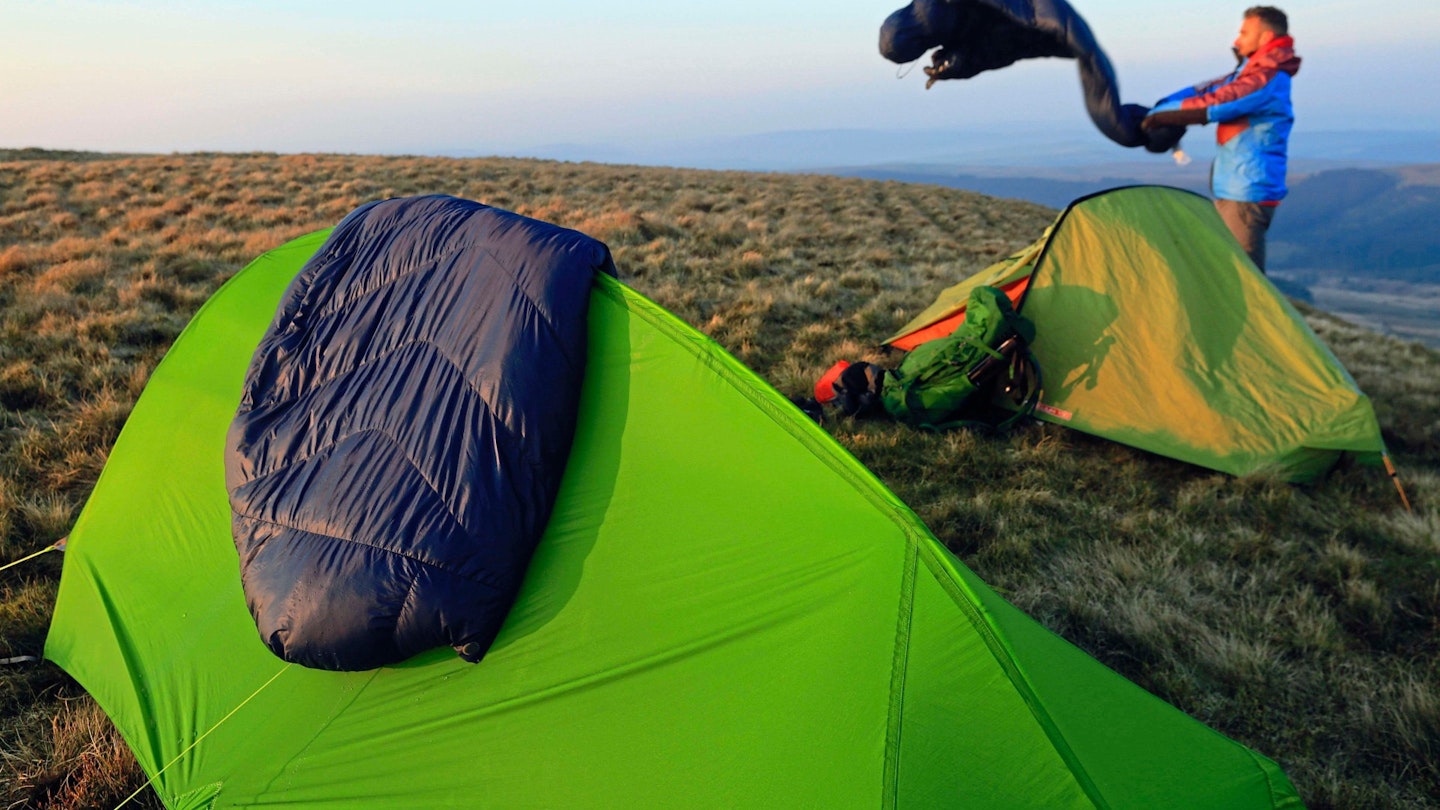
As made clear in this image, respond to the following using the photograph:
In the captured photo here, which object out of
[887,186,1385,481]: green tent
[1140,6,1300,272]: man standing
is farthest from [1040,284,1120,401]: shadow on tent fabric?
[1140,6,1300,272]: man standing

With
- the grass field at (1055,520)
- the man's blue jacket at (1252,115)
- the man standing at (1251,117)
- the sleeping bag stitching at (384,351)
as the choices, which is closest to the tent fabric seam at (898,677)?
the sleeping bag stitching at (384,351)

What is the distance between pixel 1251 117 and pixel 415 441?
610 cm

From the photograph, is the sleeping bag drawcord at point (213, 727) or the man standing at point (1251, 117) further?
the man standing at point (1251, 117)

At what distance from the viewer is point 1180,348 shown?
4.74 metres

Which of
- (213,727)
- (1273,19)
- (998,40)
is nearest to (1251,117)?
(1273,19)

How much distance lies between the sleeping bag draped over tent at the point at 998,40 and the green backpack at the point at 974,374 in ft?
5.44

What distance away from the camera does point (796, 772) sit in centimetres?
169

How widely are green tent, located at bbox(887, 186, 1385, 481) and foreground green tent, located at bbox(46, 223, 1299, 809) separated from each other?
3.03 m

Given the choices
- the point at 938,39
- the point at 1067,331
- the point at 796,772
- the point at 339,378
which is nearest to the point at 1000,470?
the point at 1067,331

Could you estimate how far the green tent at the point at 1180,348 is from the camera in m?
4.53

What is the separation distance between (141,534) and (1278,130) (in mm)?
7185

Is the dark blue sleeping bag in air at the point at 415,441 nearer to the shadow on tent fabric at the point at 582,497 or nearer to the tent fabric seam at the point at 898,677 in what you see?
the shadow on tent fabric at the point at 582,497

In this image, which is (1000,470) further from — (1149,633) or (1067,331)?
(1149,633)

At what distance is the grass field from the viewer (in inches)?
105
